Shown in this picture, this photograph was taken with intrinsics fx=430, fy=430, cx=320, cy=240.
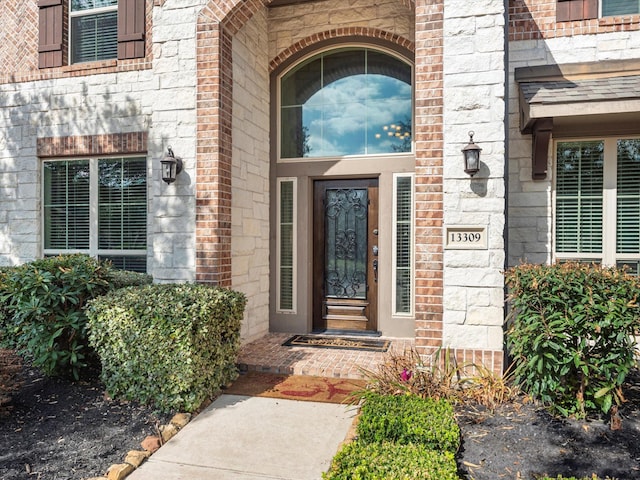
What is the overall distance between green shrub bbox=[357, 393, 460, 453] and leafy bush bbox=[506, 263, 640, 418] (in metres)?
0.81

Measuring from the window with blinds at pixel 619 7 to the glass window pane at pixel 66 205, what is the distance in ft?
21.4

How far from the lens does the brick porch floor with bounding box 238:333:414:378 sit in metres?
4.34

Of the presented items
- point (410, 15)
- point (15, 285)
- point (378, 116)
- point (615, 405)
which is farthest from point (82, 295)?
point (410, 15)

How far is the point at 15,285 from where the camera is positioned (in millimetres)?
3910

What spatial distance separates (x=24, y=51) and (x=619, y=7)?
24.5ft

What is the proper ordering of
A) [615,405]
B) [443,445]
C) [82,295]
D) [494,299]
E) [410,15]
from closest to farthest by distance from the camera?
1. [443,445]
2. [615,405]
3. [494,299]
4. [82,295]
5. [410,15]

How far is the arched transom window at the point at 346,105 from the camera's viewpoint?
222 inches

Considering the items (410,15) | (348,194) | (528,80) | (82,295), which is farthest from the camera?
(348,194)

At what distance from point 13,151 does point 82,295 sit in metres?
3.31

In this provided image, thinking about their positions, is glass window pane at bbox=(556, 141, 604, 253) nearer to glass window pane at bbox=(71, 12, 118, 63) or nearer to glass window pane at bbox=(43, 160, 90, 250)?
glass window pane at bbox=(71, 12, 118, 63)

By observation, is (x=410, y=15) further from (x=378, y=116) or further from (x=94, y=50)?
(x=94, y=50)

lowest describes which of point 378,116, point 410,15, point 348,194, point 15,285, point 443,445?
point 443,445

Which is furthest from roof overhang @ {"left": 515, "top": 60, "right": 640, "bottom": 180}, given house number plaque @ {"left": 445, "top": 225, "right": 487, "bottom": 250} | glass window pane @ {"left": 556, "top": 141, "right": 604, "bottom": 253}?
house number plaque @ {"left": 445, "top": 225, "right": 487, "bottom": 250}

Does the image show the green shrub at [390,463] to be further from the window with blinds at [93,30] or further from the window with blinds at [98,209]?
the window with blinds at [93,30]
